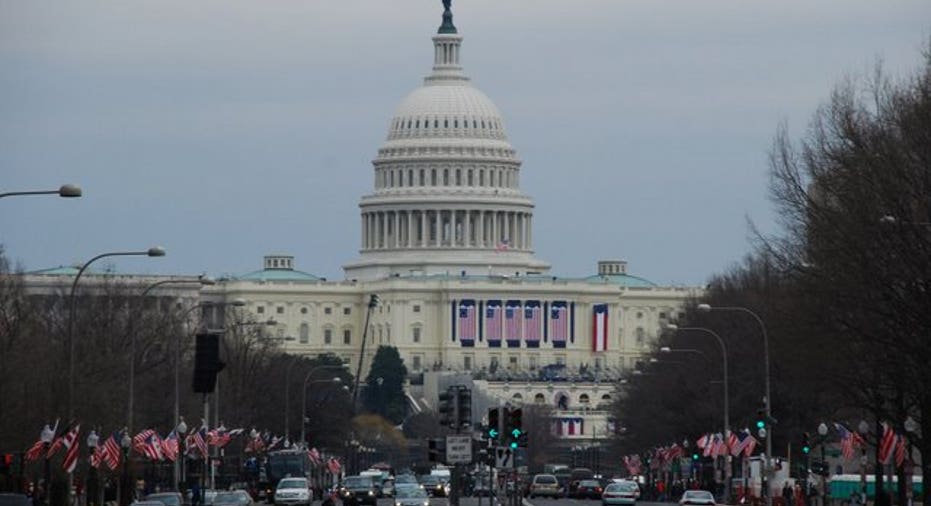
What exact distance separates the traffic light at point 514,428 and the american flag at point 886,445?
29.7 feet

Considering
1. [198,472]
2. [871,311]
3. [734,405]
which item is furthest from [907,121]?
[734,405]

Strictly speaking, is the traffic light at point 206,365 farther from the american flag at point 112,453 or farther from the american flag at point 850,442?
the american flag at point 850,442

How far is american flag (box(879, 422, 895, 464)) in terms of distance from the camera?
8325cm

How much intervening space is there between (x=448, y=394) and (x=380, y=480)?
219 ft

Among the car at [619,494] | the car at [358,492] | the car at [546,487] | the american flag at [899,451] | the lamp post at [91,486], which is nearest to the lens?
the american flag at [899,451]

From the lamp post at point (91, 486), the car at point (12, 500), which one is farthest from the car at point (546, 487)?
the car at point (12, 500)

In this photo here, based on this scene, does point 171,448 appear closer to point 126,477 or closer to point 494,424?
point 126,477

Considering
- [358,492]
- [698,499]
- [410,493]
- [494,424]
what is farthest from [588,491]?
[494,424]

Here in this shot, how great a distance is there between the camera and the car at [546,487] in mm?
141625

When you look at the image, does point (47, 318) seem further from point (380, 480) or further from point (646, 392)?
point (646, 392)

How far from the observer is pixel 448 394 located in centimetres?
7462

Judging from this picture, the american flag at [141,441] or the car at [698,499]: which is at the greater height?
the american flag at [141,441]

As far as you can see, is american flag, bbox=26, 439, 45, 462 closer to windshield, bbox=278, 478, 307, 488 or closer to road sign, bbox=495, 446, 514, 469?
road sign, bbox=495, 446, 514, 469

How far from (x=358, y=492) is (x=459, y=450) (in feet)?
120
